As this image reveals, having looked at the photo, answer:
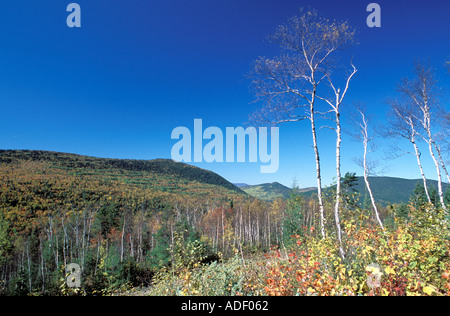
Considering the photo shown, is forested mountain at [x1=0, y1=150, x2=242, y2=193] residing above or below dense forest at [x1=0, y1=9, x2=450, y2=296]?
above

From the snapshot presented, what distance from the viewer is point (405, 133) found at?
12.6 meters

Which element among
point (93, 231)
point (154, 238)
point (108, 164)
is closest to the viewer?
point (154, 238)

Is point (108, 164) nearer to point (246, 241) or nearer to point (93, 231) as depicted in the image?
point (93, 231)

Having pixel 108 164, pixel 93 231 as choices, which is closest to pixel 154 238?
pixel 93 231

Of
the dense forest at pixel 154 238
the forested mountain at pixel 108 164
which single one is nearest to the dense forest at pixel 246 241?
the dense forest at pixel 154 238

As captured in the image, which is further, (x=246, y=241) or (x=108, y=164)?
(x=108, y=164)

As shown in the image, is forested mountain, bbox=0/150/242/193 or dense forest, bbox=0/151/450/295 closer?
dense forest, bbox=0/151/450/295

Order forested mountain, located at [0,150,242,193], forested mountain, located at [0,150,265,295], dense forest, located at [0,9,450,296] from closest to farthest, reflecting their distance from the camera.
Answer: dense forest, located at [0,9,450,296] < forested mountain, located at [0,150,265,295] < forested mountain, located at [0,150,242,193]

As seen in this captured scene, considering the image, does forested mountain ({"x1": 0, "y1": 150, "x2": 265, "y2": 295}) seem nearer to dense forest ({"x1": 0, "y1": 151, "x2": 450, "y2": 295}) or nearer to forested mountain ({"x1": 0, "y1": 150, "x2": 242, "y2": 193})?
dense forest ({"x1": 0, "y1": 151, "x2": 450, "y2": 295})

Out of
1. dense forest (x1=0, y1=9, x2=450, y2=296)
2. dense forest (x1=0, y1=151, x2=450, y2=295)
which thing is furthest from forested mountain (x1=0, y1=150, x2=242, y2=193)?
dense forest (x1=0, y1=151, x2=450, y2=295)

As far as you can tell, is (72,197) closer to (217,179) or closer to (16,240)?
(16,240)

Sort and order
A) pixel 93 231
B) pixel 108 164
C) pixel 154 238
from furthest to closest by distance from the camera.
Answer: pixel 108 164, pixel 93 231, pixel 154 238

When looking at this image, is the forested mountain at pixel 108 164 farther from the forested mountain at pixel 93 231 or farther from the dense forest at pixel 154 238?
the dense forest at pixel 154 238
